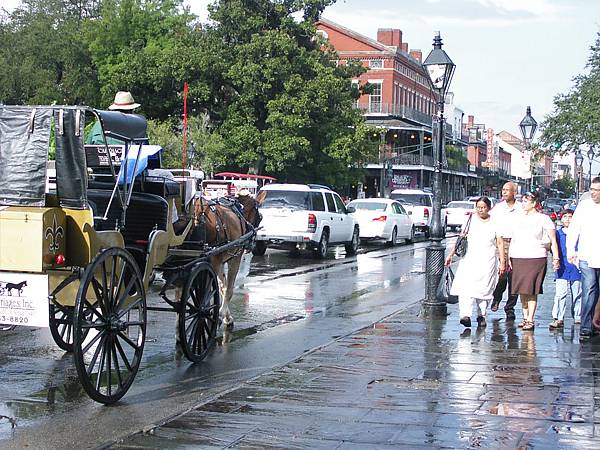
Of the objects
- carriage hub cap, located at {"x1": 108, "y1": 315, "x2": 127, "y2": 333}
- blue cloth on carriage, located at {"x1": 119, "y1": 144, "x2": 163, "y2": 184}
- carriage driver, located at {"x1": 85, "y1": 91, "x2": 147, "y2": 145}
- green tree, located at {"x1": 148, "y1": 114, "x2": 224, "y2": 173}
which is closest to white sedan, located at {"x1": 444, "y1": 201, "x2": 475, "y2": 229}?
green tree, located at {"x1": 148, "y1": 114, "x2": 224, "y2": 173}

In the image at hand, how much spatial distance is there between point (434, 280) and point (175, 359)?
4929 millimetres

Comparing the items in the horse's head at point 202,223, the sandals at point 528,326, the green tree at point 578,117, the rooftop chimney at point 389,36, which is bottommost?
the sandals at point 528,326

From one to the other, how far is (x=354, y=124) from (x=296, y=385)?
37189mm

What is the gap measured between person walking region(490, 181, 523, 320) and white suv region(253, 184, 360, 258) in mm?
10203

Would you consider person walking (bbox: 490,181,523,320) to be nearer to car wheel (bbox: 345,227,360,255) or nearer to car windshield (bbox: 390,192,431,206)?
car wheel (bbox: 345,227,360,255)

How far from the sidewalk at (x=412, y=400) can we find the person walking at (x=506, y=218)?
6.04ft

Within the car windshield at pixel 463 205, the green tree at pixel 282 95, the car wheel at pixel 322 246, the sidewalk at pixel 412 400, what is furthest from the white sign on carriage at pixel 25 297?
the car windshield at pixel 463 205

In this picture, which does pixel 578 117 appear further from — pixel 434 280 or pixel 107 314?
pixel 107 314

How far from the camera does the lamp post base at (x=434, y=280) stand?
12.5m

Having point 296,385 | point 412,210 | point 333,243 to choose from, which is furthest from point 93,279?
point 412,210

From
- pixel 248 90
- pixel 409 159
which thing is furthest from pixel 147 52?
pixel 409 159

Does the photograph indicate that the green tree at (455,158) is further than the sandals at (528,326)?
Yes

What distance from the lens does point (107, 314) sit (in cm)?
700

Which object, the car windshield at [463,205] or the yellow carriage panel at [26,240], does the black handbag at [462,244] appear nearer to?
the yellow carriage panel at [26,240]
